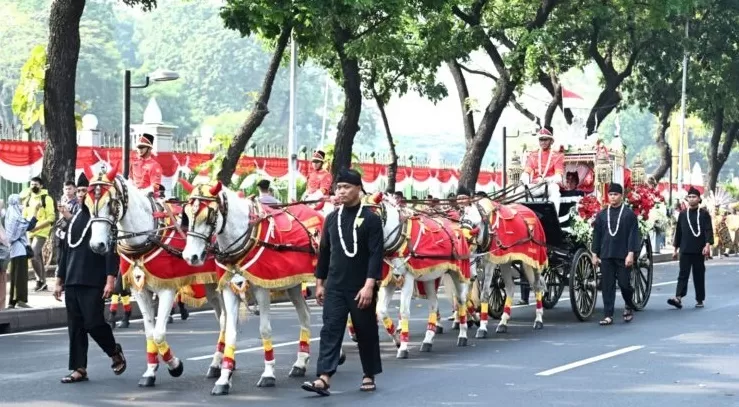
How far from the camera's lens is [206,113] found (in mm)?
105062

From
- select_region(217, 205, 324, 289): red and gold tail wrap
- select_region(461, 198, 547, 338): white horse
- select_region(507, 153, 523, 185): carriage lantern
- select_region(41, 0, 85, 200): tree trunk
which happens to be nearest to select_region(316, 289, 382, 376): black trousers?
select_region(217, 205, 324, 289): red and gold tail wrap

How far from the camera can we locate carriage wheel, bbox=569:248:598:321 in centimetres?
1798

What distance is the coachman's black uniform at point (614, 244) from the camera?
59.3ft

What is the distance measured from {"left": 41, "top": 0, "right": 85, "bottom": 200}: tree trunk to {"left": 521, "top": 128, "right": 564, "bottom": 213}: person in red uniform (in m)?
7.12

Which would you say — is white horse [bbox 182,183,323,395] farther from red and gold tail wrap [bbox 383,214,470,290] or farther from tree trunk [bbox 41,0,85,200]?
tree trunk [bbox 41,0,85,200]

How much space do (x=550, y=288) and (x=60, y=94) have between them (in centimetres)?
827

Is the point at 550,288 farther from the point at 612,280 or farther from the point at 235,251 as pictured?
the point at 235,251

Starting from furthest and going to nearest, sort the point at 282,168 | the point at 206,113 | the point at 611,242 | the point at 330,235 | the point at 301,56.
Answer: the point at 206,113 < the point at 282,168 < the point at 301,56 < the point at 611,242 < the point at 330,235

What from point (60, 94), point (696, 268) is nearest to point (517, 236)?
point (696, 268)

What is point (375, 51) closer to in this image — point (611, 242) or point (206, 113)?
point (611, 242)

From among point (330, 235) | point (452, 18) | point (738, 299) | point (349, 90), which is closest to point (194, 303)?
point (330, 235)

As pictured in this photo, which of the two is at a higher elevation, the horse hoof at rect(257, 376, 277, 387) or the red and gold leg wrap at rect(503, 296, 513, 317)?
the red and gold leg wrap at rect(503, 296, 513, 317)

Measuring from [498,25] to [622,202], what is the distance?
15.3 m

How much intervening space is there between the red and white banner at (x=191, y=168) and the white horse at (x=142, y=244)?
72 centimetres
